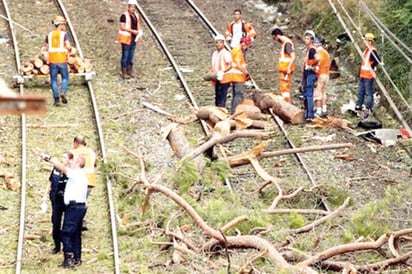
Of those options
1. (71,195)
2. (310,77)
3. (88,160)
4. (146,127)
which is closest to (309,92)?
(310,77)

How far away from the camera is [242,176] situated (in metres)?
15.8

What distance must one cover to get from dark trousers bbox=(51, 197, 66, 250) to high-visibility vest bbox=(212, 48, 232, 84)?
6090mm

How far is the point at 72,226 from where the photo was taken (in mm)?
12086

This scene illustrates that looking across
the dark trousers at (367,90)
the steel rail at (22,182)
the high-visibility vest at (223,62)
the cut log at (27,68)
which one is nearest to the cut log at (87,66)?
the cut log at (27,68)

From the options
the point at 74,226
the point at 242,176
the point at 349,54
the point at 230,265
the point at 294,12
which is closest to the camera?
the point at 230,265

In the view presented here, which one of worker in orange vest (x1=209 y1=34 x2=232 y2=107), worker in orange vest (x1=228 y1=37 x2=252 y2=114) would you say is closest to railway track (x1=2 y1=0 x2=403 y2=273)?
worker in orange vest (x1=209 y1=34 x2=232 y2=107)

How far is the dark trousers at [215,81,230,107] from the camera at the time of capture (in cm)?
1817

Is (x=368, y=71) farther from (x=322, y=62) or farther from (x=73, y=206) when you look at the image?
(x=73, y=206)

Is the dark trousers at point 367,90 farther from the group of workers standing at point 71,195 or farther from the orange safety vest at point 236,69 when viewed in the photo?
the group of workers standing at point 71,195

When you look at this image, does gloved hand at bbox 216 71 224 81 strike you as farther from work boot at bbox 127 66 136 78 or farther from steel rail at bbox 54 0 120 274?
work boot at bbox 127 66 136 78

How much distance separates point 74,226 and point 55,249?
2.94 feet

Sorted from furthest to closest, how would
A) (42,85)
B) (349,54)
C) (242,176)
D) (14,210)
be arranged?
(349,54) → (42,85) → (242,176) → (14,210)

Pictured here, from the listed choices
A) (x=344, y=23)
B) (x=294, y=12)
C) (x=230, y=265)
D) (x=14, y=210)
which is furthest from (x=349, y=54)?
(x=230, y=265)

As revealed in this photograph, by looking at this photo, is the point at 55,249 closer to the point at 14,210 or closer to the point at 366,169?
the point at 14,210
